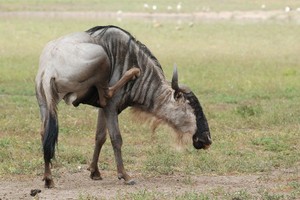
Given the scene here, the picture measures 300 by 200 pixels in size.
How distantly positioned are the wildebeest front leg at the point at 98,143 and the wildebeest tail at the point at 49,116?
74 centimetres

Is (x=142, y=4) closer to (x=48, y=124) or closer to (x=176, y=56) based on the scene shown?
(x=176, y=56)

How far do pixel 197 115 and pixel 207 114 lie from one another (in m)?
4.06

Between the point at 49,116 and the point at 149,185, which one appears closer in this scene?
the point at 49,116

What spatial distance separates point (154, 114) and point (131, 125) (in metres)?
3.17

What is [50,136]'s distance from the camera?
25.7 ft

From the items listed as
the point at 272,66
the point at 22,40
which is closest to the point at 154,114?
the point at 272,66

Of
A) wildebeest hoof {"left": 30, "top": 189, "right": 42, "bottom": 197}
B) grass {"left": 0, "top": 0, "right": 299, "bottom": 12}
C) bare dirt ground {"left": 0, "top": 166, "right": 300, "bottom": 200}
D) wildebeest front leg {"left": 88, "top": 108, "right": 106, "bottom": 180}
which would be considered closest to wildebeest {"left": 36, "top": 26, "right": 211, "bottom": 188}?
wildebeest front leg {"left": 88, "top": 108, "right": 106, "bottom": 180}

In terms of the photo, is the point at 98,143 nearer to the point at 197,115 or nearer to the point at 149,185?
the point at 149,185

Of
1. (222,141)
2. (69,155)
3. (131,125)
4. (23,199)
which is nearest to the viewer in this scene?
(23,199)

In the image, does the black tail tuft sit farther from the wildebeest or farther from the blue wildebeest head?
the blue wildebeest head

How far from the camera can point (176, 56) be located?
73.9 ft

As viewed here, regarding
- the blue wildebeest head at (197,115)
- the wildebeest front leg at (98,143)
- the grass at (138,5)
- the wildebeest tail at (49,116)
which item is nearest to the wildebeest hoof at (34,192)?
the wildebeest tail at (49,116)

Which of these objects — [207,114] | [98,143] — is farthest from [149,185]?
[207,114]

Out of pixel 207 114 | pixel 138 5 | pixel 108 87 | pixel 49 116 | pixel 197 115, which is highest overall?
pixel 108 87
